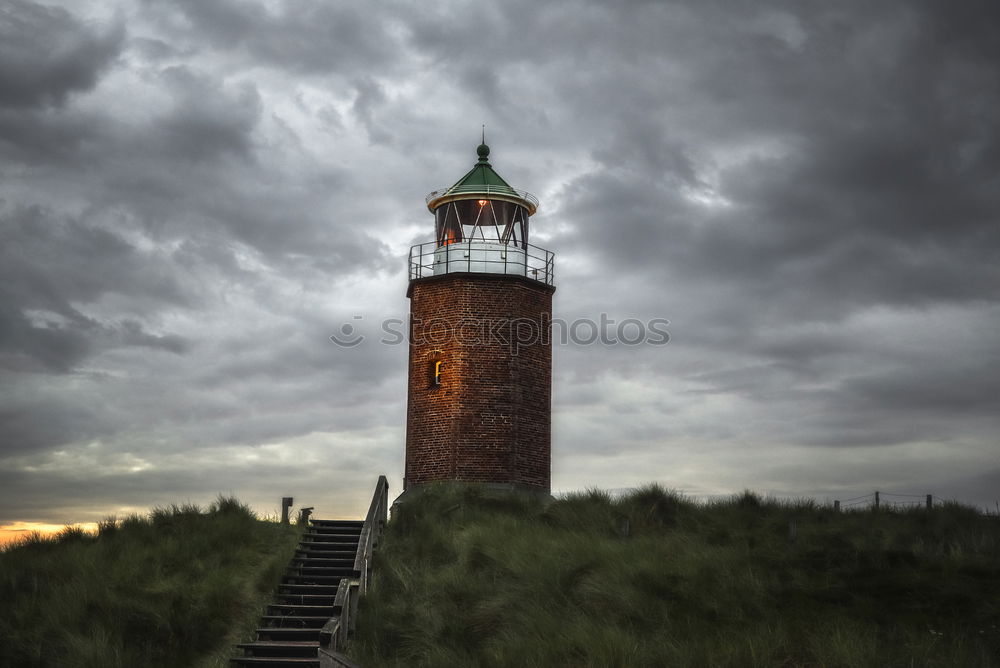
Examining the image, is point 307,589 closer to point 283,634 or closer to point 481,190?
point 283,634

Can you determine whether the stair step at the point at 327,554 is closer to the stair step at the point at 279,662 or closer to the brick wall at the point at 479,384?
the brick wall at the point at 479,384

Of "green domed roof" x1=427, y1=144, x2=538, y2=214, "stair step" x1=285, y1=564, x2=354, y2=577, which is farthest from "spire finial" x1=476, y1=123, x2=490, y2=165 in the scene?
"stair step" x1=285, y1=564, x2=354, y2=577

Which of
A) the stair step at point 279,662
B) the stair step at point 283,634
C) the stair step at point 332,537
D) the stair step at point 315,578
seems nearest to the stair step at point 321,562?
the stair step at point 315,578

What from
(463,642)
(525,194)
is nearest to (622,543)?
(463,642)

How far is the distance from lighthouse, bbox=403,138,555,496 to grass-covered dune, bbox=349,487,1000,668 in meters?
3.42

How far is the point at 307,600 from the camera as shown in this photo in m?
17.9

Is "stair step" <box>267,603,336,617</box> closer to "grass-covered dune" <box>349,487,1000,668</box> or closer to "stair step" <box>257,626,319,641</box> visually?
"grass-covered dune" <box>349,487,1000,668</box>

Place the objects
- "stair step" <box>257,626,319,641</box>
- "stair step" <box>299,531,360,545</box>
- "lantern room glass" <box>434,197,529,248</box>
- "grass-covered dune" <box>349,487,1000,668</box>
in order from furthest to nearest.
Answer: "lantern room glass" <box>434,197,529,248</box>, "stair step" <box>299,531,360,545</box>, "stair step" <box>257,626,319,641</box>, "grass-covered dune" <box>349,487,1000,668</box>

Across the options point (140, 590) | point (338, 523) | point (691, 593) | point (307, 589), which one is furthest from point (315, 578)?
point (691, 593)

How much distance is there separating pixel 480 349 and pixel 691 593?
1152cm

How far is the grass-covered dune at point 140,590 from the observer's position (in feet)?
48.3

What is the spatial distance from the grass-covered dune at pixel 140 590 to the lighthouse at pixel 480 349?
17.8 feet

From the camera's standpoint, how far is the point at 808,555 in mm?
17375

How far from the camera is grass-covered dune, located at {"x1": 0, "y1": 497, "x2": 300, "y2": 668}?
14711mm
